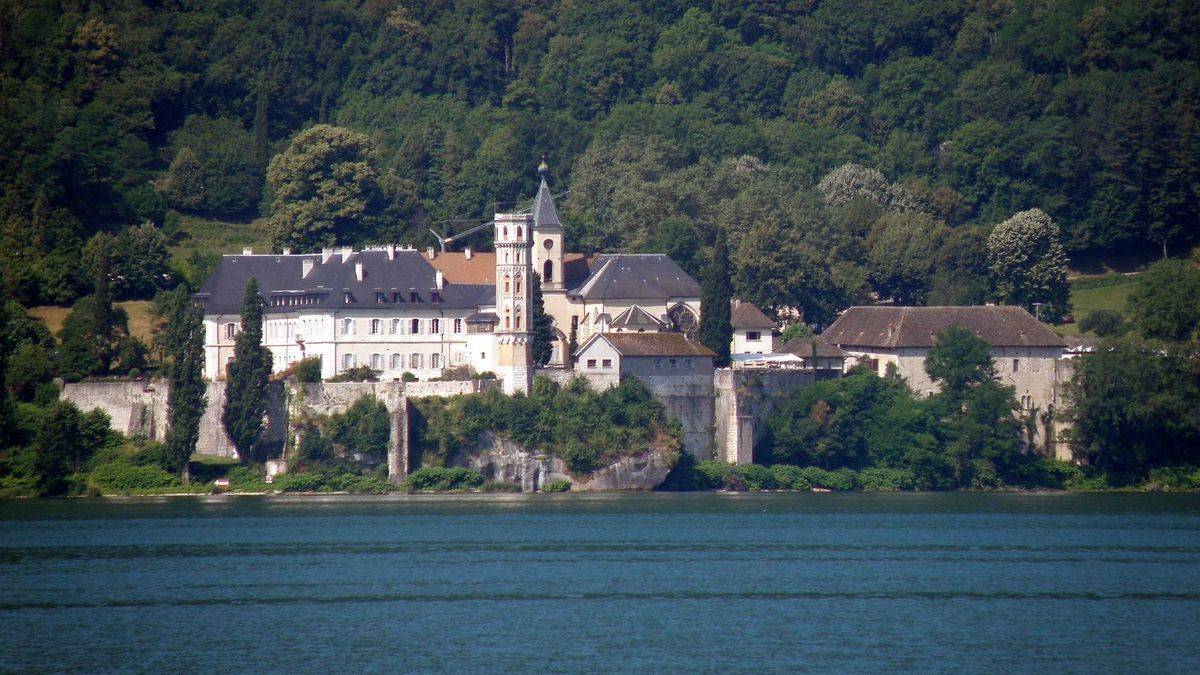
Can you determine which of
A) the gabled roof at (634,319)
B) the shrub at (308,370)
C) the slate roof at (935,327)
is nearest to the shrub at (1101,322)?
the slate roof at (935,327)

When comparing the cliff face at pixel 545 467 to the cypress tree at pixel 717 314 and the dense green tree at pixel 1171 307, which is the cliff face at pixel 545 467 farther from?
the dense green tree at pixel 1171 307

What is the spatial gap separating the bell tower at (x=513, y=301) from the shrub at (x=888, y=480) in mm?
12504

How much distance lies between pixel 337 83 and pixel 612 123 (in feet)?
57.8

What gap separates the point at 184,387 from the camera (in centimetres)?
6912

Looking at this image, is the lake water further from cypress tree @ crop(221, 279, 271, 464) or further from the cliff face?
cypress tree @ crop(221, 279, 271, 464)

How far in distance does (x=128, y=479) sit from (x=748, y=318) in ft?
84.9

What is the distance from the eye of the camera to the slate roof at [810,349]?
80062 millimetres

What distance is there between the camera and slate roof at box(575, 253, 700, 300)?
81.4m

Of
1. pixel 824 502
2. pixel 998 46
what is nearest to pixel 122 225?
pixel 824 502

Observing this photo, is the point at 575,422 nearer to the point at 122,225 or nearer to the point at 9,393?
the point at 9,393

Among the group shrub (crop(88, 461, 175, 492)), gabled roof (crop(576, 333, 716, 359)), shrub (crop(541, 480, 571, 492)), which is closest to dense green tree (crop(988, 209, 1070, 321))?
gabled roof (crop(576, 333, 716, 359))

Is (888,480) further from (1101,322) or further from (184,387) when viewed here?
(184,387)

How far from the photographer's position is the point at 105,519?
62.7 m

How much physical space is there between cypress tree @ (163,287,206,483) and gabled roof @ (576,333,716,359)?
43.7 feet
